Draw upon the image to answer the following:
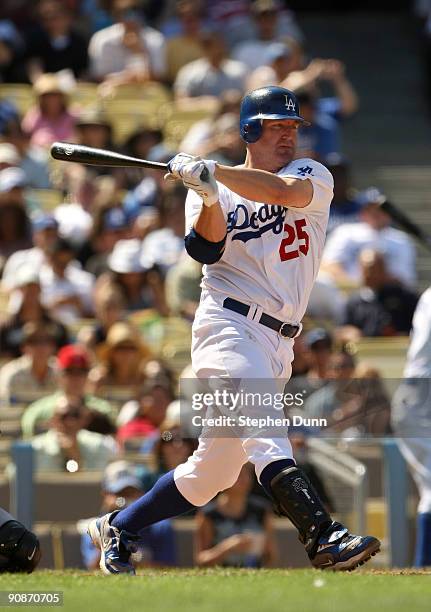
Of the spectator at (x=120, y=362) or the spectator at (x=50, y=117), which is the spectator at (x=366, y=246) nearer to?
the spectator at (x=120, y=362)

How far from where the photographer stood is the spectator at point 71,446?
939 centimetres

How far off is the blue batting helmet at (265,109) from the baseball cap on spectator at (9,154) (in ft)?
22.3

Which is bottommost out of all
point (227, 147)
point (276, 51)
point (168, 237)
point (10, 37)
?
point (168, 237)

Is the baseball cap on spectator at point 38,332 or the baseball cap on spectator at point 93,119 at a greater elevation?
the baseball cap on spectator at point 93,119

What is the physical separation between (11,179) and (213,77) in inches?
106

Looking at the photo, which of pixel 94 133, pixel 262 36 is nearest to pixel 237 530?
pixel 94 133

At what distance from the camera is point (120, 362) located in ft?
34.7

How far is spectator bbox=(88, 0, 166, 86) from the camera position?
1448 centimetres

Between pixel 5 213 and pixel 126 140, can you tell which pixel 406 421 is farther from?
pixel 126 140

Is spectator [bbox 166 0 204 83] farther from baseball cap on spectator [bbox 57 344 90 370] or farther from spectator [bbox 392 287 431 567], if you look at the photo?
spectator [bbox 392 287 431 567]

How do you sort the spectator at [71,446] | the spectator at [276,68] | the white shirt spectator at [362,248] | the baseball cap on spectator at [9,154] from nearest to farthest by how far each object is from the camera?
the spectator at [71,446], the white shirt spectator at [362,248], the baseball cap on spectator at [9,154], the spectator at [276,68]

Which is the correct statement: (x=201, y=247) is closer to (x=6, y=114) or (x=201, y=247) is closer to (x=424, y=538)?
(x=424, y=538)

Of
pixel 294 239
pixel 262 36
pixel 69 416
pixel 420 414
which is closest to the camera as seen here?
pixel 294 239

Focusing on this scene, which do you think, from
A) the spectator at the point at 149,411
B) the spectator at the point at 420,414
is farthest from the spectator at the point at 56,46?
the spectator at the point at 420,414
